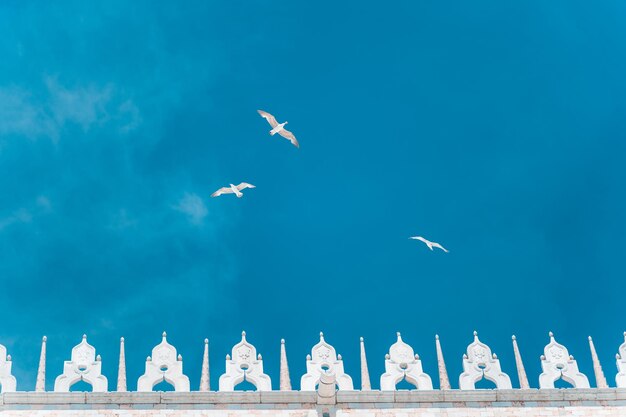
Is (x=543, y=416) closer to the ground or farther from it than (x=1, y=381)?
closer to the ground

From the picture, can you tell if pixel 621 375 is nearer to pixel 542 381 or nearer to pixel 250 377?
pixel 542 381

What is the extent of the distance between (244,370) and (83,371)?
4681 mm

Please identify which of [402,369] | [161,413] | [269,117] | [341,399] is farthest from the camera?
[269,117]

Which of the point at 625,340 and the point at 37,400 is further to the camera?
the point at 625,340

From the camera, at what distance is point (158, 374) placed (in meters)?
38.4

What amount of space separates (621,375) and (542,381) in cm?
238

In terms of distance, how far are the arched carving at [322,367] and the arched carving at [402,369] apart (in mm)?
1108

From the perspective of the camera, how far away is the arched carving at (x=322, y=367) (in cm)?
3825

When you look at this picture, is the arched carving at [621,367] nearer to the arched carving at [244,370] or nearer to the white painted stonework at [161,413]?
the white painted stonework at [161,413]

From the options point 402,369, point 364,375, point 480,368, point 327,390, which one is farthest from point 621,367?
point 327,390

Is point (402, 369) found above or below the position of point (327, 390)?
above

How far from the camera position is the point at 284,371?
38.5m

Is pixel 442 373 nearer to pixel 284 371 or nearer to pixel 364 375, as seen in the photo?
pixel 364 375

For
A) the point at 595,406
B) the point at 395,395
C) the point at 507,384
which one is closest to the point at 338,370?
the point at 395,395
